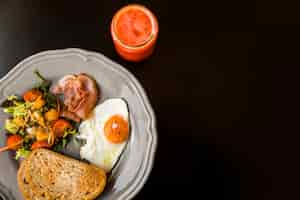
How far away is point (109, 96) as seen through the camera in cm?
109

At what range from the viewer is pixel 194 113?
1076 millimetres

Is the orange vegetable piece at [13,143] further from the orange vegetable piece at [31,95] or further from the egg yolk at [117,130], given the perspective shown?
the egg yolk at [117,130]

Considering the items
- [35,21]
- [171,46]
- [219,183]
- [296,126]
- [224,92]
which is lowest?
[219,183]

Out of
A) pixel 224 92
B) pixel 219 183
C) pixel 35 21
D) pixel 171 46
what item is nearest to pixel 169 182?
pixel 219 183

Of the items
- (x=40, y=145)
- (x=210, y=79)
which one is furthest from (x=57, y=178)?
(x=210, y=79)

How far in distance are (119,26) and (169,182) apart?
0.48m

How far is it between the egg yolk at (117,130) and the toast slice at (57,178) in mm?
99

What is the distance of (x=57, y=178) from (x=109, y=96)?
0.94 feet

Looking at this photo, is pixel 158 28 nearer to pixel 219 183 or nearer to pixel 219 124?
pixel 219 124

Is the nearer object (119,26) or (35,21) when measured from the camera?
(119,26)

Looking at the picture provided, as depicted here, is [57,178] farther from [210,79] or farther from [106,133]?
[210,79]

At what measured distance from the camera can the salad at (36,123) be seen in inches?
41.5

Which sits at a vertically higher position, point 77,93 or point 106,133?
point 77,93

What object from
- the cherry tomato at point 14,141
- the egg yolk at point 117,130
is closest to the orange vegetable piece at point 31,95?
the cherry tomato at point 14,141
